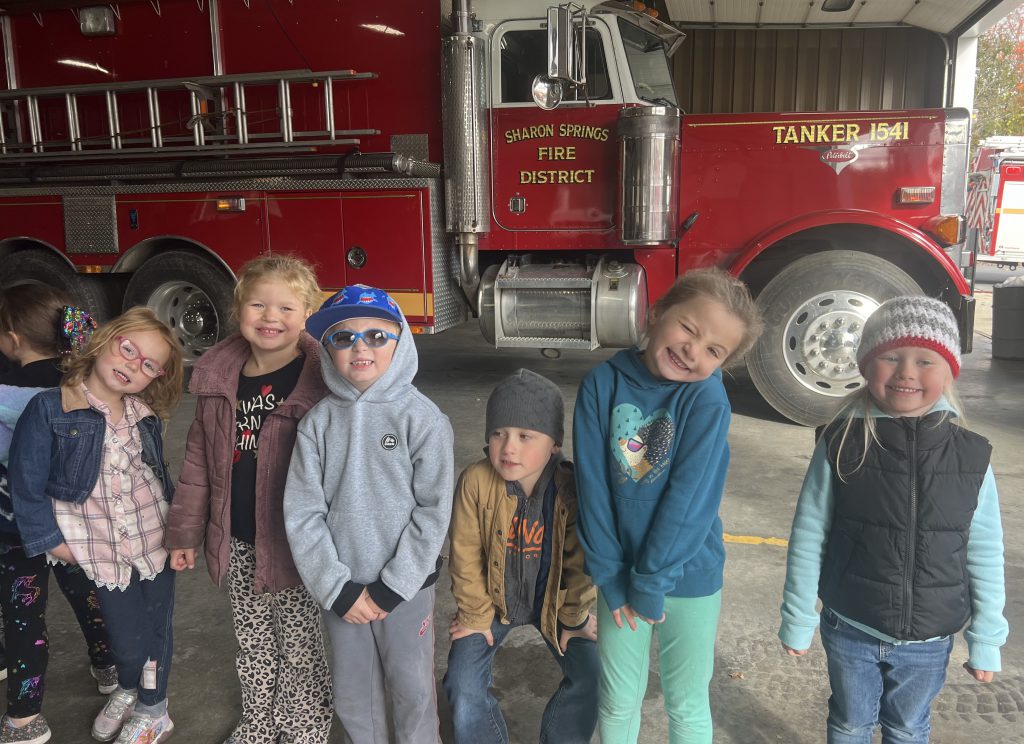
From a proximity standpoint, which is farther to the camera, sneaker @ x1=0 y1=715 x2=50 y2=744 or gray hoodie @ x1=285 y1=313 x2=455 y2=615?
sneaker @ x1=0 y1=715 x2=50 y2=744

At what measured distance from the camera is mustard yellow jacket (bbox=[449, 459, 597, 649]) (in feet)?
6.36

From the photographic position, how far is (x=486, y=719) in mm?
1966

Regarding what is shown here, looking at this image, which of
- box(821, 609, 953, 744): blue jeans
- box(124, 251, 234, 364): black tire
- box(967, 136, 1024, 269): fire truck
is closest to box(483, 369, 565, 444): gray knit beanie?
box(821, 609, 953, 744): blue jeans

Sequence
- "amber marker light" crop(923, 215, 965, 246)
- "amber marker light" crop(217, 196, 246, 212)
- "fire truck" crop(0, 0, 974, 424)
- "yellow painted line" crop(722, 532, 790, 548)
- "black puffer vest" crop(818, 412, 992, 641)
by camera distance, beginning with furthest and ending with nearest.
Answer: "amber marker light" crop(217, 196, 246, 212), "fire truck" crop(0, 0, 974, 424), "amber marker light" crop(923, 215, 965, 246), "yellow painted line" crop(722, 532, 790, 548), "black puffer vest" crop(818, 412, 992, 641)

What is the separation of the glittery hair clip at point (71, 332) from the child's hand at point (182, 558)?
639mm

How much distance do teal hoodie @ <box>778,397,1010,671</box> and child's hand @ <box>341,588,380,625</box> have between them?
0.96 metres

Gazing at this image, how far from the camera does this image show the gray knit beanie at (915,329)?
1726 mm

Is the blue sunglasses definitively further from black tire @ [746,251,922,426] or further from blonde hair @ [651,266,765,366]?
black tire @ [746,251,922,426]

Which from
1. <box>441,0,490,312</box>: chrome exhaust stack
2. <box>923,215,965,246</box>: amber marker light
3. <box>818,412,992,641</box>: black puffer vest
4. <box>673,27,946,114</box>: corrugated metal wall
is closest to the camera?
<box>818,412,992,641</box>: black puffer vest

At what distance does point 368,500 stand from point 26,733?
1274 millimetres

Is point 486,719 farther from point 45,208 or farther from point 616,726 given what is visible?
point 45,208

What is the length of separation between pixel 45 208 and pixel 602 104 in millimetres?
4317

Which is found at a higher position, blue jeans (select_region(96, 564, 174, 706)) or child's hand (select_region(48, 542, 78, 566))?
child's hand (select_region(48, 542, 78, 566))

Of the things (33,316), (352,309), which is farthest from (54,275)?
(352,309)
